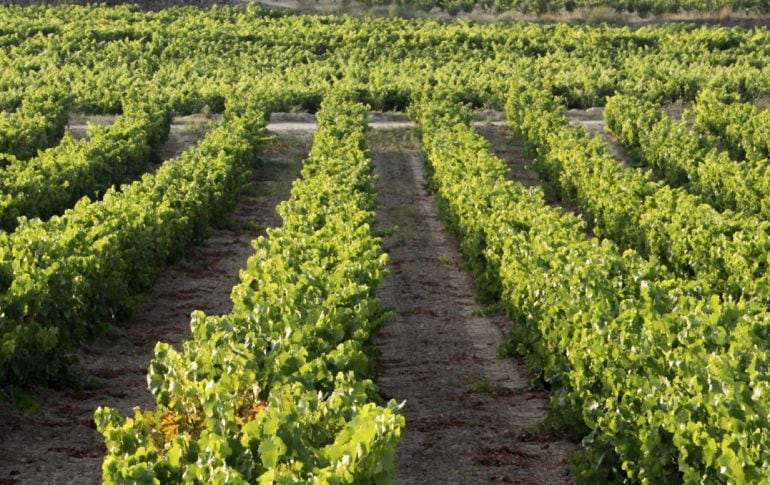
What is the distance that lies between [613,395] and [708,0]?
2465 inches

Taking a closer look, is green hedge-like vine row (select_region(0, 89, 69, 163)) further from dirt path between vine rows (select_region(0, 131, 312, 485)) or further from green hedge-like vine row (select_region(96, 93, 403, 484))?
green hedge-like vine row (select_region(96, 93, 403, 484))

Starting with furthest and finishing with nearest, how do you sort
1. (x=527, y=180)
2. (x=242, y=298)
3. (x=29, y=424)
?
(x=527, y=180)
(x=29, y=424)
(x=242, y=298)

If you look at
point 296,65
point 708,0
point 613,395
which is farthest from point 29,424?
point 708,0

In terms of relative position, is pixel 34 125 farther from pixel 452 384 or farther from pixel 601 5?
pixel 601 5

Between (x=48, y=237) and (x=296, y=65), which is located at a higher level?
(x=48, y=237)

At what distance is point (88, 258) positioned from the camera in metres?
15.7

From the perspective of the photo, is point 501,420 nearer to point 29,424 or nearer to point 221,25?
point 29,424

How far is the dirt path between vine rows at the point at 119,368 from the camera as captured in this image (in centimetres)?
1236

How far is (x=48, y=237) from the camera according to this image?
16031mm

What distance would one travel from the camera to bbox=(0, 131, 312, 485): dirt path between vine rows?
40.5 feet

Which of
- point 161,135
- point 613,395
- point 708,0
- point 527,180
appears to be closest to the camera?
point 613,395

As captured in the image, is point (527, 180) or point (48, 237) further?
point (527, 180)

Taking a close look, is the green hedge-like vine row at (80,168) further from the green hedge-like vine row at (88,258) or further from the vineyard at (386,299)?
the green hedge-like vine row at (88,258)

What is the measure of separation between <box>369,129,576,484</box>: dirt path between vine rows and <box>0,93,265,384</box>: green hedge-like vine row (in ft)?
11.2
